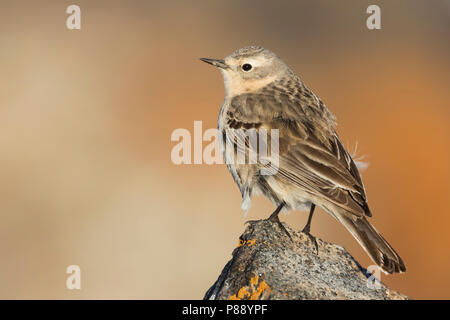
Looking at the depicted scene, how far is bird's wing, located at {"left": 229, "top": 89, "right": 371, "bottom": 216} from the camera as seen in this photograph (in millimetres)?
6629

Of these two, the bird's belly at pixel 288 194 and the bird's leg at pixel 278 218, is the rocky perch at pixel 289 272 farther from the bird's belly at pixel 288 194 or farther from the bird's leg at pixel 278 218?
the bird's belly at pixel 288 194

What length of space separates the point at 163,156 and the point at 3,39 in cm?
Answer: 613

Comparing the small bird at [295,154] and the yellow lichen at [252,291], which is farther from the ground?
the small bird at [295,154]

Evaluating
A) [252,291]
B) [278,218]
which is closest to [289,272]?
[252,291]

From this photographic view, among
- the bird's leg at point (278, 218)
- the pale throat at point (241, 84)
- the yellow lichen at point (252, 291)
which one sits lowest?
the yellow lichen at point (252, 291)

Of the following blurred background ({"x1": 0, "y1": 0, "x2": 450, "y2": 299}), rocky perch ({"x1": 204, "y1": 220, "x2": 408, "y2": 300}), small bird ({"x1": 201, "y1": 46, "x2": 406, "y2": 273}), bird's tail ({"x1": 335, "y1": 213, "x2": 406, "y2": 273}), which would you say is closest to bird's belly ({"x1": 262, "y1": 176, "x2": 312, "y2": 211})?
small bird ({"x1": 201, "y1": 46, "x2": 406, "y2": 273})

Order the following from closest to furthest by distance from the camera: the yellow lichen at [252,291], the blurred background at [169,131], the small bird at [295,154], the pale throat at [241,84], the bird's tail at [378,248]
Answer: the yellow lichen at [252,291] → the bird's tail at [378,248] → the small bird at [295,154] → the pale throat at [241,84] → the blurred background at [169,131]

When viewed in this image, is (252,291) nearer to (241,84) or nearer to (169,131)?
(241,84)

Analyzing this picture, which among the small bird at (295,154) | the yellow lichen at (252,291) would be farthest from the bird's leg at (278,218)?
the yellow lichen at (252,291)

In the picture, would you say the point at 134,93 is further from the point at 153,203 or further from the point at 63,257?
the point at 63,257

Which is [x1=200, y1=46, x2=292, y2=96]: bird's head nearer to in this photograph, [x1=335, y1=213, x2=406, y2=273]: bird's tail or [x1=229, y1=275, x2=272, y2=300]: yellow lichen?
[x1=335, y1=213, x2=406, y2=273]: bird's tail

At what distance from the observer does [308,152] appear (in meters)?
6.98

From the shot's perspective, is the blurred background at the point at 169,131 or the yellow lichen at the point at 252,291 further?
the blurred background at the point at 169,131

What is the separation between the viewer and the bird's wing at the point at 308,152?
663 centimetres
